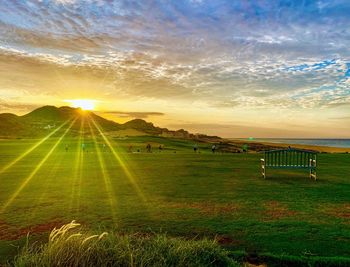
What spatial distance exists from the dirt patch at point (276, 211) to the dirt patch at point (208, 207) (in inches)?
43.9

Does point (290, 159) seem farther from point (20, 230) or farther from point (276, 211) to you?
point (20, 230)

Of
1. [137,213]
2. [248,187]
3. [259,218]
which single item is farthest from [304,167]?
[137,213]

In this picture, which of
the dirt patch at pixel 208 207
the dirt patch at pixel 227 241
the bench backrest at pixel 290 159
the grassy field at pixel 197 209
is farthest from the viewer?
the bench backrest at pixel 290 159

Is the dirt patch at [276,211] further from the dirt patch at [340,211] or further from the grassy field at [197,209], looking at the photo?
the dirt patch at [340,211]

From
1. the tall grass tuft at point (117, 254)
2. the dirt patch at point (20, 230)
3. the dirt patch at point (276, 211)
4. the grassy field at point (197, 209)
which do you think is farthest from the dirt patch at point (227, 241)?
the dirt patch at point (20, 230)

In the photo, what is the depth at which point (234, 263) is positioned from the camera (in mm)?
6770

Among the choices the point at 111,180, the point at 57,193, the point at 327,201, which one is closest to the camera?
the point at 327,201

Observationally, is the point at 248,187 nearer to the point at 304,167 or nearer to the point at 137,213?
the point at 304,167

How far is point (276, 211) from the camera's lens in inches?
450

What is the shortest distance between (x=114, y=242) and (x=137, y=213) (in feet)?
13.5

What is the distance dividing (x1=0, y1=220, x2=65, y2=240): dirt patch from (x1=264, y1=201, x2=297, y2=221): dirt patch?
259 inches

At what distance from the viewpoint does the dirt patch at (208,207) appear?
36.9ft

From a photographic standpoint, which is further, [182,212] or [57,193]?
[57,193]

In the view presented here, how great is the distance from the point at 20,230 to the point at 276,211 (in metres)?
8.12
